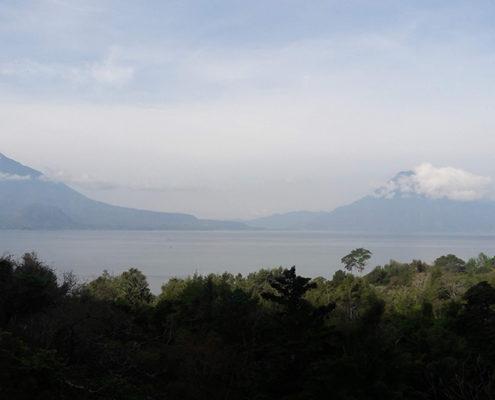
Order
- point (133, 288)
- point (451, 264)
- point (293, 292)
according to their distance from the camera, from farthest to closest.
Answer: point (451, 264), point (133, 288), point (293, 292)

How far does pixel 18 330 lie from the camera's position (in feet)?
59.2

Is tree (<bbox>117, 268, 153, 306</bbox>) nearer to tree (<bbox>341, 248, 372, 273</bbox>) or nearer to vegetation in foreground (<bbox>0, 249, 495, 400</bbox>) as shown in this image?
vegetation in foreground (<bbox>0, 249, 495, 400</bbox>)

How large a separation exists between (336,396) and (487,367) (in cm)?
921

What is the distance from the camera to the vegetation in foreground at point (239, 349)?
14312 mm

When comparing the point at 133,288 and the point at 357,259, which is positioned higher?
the point at 133,288

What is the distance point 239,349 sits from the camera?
70.5 ft

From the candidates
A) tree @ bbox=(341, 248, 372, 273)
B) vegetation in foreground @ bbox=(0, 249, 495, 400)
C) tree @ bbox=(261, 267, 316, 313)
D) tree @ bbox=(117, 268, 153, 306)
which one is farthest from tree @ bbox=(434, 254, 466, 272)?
tree @ bbox=(261, 267, 316, 313)

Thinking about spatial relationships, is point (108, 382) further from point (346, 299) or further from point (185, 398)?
point (346, 299)

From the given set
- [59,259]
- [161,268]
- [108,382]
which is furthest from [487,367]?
[59,259]

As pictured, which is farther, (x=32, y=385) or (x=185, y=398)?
(x=185, y=398)

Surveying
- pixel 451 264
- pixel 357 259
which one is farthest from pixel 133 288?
pixel 357 259

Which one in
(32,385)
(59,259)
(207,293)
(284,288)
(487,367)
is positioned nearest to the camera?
(32,385)

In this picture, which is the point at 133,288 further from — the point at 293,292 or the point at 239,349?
the point at 293,292

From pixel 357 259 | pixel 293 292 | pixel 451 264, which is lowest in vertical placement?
pixel 357 259
